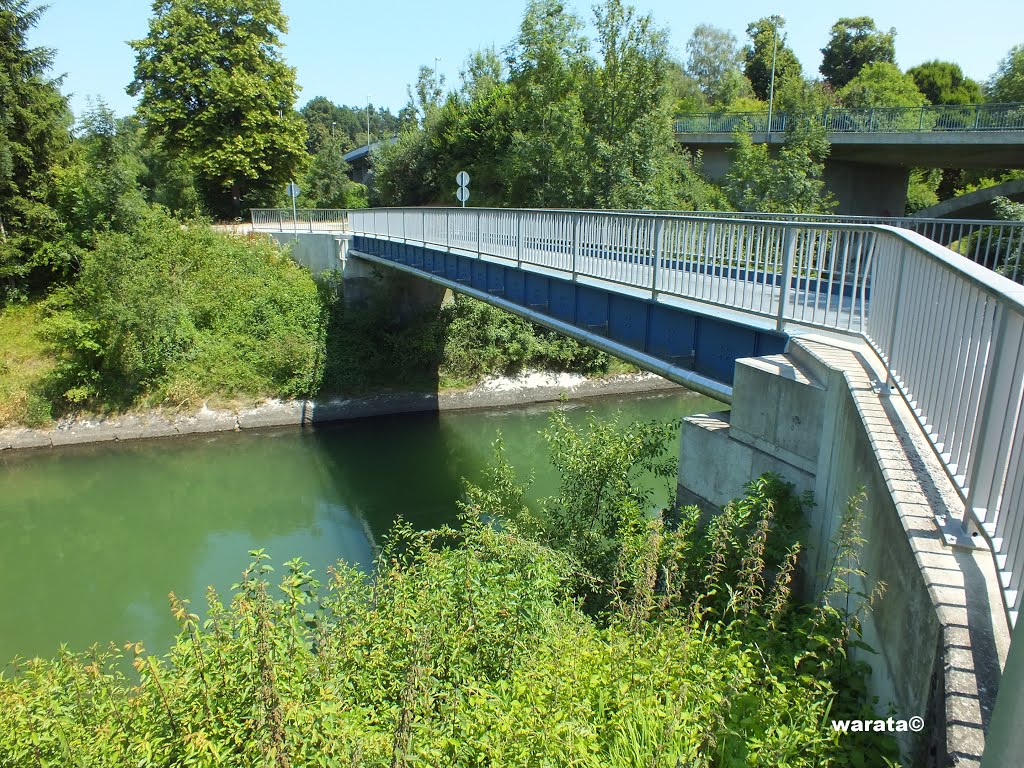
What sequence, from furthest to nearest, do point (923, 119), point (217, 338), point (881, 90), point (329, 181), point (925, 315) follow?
point (329, 181) → point (881, 90) → point (923, 119) → point (217, 338) → point (925, 315)

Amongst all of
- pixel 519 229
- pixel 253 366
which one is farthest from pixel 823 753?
pixel 253 366

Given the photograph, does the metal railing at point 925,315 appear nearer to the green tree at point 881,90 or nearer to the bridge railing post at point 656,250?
the bridge railing post at point 656,250

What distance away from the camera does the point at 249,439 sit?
20.5 meters

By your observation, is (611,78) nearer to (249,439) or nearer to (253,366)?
(253,366)

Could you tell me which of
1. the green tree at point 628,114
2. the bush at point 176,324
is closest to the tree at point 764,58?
the green tree at point 628,114

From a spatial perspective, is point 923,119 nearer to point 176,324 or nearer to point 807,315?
point 807,315

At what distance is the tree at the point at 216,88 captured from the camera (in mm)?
32312

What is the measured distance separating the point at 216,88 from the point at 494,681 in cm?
3364

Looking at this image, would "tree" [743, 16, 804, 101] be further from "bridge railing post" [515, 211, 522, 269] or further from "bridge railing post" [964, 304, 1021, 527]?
"bridge railing post" [964, 304, 1021, 527]

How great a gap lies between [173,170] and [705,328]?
33.2 meters

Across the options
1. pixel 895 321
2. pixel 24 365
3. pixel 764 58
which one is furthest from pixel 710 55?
pixel 895 321

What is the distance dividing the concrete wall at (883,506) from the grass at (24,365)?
1930 cm

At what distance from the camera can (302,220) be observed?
3067cm
